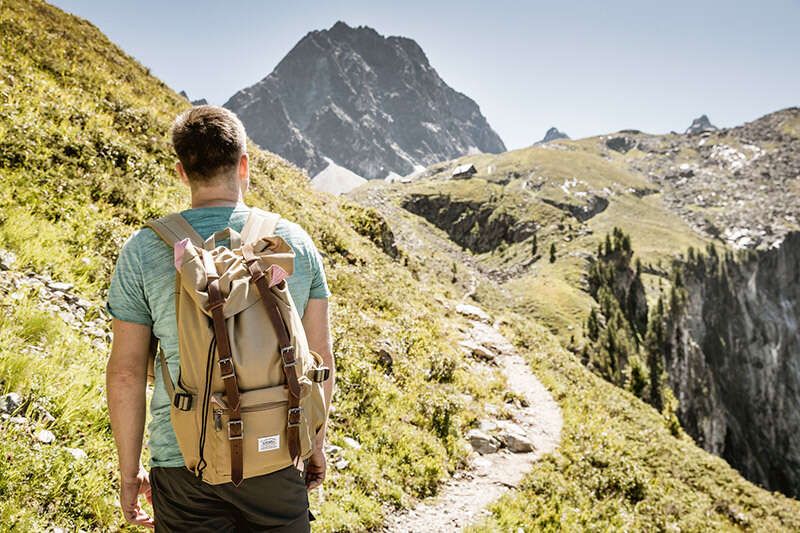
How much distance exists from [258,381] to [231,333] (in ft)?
0.90

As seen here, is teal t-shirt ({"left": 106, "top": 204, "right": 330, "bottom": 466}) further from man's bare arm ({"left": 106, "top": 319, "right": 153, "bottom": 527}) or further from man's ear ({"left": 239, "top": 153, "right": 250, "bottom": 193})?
man's ear ({"left": 239, "top": 153, "right": 250, "bottom": 193})

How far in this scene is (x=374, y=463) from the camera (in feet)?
27.9

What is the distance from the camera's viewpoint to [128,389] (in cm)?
260

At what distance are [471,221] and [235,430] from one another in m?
166

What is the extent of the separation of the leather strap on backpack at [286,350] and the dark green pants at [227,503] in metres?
0.29

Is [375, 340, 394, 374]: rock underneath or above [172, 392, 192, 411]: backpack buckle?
underneath

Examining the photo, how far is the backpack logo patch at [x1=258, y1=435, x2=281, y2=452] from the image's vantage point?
2.32m

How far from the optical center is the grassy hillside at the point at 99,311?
4.82m

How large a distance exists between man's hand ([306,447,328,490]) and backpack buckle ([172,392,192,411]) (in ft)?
3.70

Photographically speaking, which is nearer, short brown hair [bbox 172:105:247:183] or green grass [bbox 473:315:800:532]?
short brown hair [bbox 172:105:247:183]

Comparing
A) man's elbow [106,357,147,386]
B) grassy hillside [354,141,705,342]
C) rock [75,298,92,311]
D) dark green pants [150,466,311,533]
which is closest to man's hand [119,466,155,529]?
dark green pants [150,466,311,533]

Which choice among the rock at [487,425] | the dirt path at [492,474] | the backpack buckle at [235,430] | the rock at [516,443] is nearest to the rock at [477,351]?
the dirt path at [492,474]

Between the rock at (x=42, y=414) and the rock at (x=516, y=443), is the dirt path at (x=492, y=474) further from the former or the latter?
the rock at (x=42, y=414)

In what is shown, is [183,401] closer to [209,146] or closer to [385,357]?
[209,146]
